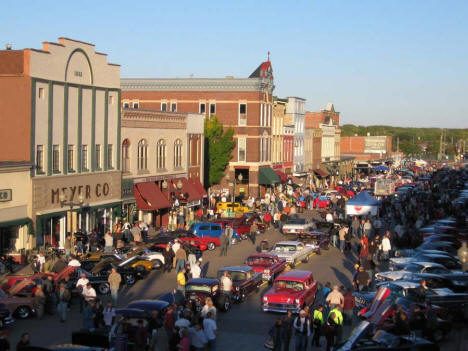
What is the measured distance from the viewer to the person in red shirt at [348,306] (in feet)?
74.0

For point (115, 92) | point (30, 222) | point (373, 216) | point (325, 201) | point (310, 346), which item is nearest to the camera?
point (310, 346)

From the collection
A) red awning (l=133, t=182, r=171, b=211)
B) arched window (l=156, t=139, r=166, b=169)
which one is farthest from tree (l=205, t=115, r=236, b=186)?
red awning (l=133, t=182, r=171, b=211)

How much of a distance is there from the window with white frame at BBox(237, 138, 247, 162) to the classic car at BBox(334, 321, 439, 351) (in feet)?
176

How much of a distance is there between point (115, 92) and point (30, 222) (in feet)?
40.2

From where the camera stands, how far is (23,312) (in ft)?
77.5

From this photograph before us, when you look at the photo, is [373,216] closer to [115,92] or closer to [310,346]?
[115,92]

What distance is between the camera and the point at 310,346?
826 inches

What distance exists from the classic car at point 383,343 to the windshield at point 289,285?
636 cm

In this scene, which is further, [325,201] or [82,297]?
[325,201]

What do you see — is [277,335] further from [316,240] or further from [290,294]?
[316,240]

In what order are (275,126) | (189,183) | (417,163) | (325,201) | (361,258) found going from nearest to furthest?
1. (361,258)
2. (189,183)
3. (325,201)
4. (275,126)
5. (417,163)

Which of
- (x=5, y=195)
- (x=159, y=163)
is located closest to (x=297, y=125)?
(x=159, y=163)

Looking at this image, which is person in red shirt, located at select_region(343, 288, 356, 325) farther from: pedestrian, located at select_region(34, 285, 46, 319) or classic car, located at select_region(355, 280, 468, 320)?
pedestrian, located at select_region(34, 285, 46, 319)

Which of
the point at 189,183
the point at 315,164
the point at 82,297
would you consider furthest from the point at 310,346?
the point at 315,164
